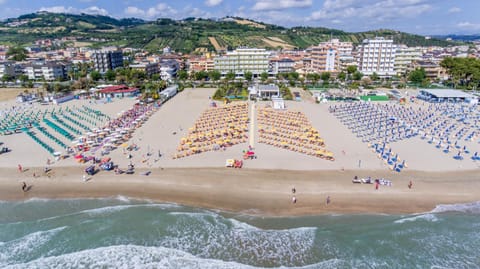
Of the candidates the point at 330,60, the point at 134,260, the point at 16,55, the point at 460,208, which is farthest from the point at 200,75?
the point at 16,55

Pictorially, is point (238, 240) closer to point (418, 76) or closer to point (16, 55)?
point (418, 76)

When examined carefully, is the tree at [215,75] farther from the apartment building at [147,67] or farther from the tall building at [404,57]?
the tall building at [404,57]

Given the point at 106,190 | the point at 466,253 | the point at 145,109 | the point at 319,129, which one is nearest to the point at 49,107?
the point at 145,109

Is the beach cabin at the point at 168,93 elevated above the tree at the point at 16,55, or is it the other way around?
the tree at the point at 16,55

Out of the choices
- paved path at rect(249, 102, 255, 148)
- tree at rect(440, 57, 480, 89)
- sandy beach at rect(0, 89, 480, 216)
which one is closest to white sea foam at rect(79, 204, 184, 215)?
sandy beach at rect(0, 89, 480, 216)

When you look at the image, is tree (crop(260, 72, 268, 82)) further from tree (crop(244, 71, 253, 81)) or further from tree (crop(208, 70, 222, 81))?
tree (crop(208, 70, 222, 81))

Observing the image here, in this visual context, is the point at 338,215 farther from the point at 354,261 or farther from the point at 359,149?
the point at 359,149

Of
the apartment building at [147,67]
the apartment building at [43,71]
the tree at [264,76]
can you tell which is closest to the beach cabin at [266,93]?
the tree at [264,76]
